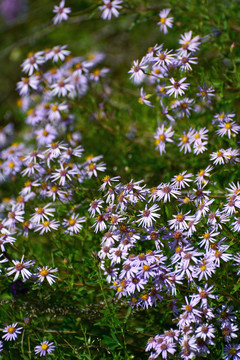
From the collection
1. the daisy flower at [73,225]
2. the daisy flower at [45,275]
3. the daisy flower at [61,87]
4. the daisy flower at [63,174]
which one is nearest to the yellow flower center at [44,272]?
the daisy flower at [45,275]

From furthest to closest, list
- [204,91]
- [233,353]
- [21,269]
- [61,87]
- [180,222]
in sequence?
[61,87], [204,91], [21,269], [180,222], [233,353]

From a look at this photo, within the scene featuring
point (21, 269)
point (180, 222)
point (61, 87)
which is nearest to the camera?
point (180, 222)

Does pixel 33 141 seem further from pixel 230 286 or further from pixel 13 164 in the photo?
pixel 230 286

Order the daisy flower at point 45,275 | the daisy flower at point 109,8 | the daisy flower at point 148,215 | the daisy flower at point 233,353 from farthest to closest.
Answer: the daisy flower at point 109,8, the daisy flower at point 45,275, the daisy flower at point 148,215, the daisy flower at point 233,353

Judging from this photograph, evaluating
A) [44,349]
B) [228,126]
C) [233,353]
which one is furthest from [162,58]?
[44,349]

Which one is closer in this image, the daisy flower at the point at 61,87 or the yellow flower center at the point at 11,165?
the daisy flower at the point at 61,87

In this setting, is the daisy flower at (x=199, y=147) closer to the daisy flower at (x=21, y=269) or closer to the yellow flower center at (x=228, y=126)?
the yellow flower center at (x=228, y=126)

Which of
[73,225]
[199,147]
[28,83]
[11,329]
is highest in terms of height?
[28,83]

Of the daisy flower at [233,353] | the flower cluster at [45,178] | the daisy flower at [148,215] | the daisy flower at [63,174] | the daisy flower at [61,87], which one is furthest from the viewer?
the daisy flower at [61,87]

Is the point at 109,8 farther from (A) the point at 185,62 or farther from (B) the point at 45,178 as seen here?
(B) the point at 45,178

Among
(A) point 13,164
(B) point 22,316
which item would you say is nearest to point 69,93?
(A) point 13,164

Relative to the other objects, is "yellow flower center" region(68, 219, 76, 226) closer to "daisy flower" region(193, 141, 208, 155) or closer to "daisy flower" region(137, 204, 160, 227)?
"daisy flower" region(137, 204, 160, 227)
